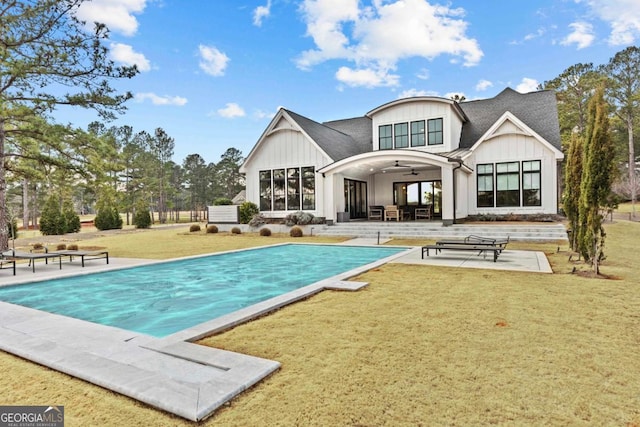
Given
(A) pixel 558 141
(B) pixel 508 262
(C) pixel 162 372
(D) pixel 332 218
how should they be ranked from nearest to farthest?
(C) pixel 162 372 → (B) pixel 508 262 → (A) pixel 558 141 → (D) pixel 332 218

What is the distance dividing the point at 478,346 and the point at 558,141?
19707mm

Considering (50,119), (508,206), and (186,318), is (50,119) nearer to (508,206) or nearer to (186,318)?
(186,318)

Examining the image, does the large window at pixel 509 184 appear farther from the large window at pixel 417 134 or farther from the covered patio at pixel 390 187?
the large window at pixel 417 134

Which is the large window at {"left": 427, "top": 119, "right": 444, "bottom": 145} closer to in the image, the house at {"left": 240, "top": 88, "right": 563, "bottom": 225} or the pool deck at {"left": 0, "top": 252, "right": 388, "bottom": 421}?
the house at {"left": 240, "top": 88, "right": 563, "bottom": 225}

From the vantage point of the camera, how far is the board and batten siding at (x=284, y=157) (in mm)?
22344

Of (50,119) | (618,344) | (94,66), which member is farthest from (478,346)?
(50,119)

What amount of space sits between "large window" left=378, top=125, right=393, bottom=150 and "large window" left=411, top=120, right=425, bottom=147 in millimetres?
1384

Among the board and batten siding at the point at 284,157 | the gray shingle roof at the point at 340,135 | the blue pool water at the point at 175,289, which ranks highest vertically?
the gray shingle roof at the point at 340,135

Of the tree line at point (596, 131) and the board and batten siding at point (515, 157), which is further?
the board and batten siding at point (515, 157)

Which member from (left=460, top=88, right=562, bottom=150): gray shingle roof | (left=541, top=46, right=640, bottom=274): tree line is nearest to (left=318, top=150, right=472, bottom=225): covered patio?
(left=460, top=88, right=562, bottom=150): gray shingle roof

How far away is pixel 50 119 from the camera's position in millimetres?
13664

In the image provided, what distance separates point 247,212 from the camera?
23.8 metres

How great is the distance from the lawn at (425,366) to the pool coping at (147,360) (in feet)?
0.34

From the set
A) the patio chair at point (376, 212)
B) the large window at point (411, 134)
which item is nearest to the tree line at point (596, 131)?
the large window at point (411, 134)
